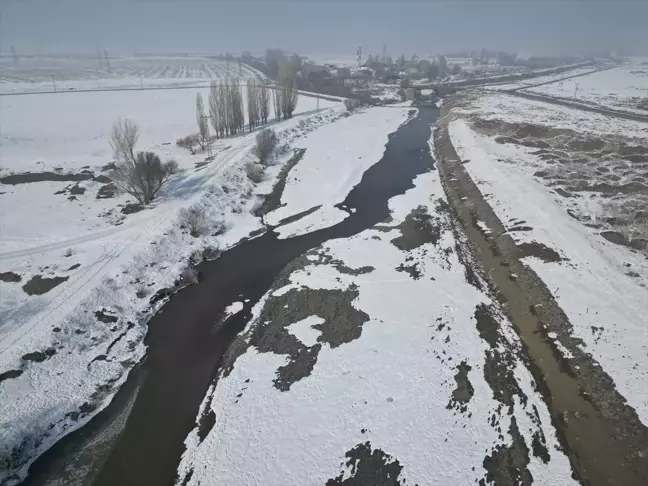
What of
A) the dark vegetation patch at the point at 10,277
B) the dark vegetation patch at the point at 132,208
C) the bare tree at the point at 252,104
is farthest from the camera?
the bare tree at the point at 252,104

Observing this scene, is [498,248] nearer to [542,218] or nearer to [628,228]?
Answer: [542,218]

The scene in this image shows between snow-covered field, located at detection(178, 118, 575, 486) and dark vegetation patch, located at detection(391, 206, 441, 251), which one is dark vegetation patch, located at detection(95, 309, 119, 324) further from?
dark vegetation patch, located at detection(391, 206, 441, 251)

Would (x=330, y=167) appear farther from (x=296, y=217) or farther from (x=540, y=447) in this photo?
(x=540, y=447)

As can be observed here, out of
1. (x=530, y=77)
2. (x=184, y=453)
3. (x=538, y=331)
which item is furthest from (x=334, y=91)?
(x=184, y=453)

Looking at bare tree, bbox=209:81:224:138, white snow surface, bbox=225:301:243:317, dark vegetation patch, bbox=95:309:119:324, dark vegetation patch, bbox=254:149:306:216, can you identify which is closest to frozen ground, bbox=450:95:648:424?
white snow surface, bbox=225:301:243:317

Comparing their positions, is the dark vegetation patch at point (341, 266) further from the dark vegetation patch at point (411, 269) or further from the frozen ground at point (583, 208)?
the frozen ground at point (583, 208)

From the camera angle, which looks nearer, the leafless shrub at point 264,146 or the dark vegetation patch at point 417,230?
the dark vegetation patch at point 417,230

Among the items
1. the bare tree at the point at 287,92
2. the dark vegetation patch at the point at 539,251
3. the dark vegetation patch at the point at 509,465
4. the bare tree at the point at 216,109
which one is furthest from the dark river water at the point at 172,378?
the bare tree at the point at 287,92
